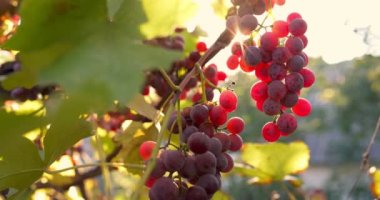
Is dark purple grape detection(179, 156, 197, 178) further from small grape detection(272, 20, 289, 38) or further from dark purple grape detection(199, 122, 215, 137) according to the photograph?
small grape detection(272, 20, 289, 38)

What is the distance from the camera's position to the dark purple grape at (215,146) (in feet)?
1.66

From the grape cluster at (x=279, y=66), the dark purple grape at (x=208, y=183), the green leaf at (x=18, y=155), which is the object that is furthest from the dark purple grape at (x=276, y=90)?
the green leaf at (x=18, y=155)

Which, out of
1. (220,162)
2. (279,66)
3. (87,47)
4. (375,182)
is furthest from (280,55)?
(375,182)

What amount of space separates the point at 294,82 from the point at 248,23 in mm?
72

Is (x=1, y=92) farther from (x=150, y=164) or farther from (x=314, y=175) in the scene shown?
(x=314, y=175)

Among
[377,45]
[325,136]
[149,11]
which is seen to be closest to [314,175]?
[325,136]

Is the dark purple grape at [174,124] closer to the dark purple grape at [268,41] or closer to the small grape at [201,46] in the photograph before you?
the dark purple grape at [268,41]

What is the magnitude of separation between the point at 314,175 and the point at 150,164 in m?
6.42

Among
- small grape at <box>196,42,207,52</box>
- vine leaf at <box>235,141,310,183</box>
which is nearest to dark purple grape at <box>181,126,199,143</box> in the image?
small grape at <box>196,42,207,52</box>

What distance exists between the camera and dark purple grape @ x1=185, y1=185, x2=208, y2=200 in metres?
0.48

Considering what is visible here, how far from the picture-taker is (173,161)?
476 mm

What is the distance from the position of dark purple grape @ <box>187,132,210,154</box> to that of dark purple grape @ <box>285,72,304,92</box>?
11 cm

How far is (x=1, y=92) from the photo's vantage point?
0.80 m

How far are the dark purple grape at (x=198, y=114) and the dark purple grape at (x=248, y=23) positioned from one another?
8cm
